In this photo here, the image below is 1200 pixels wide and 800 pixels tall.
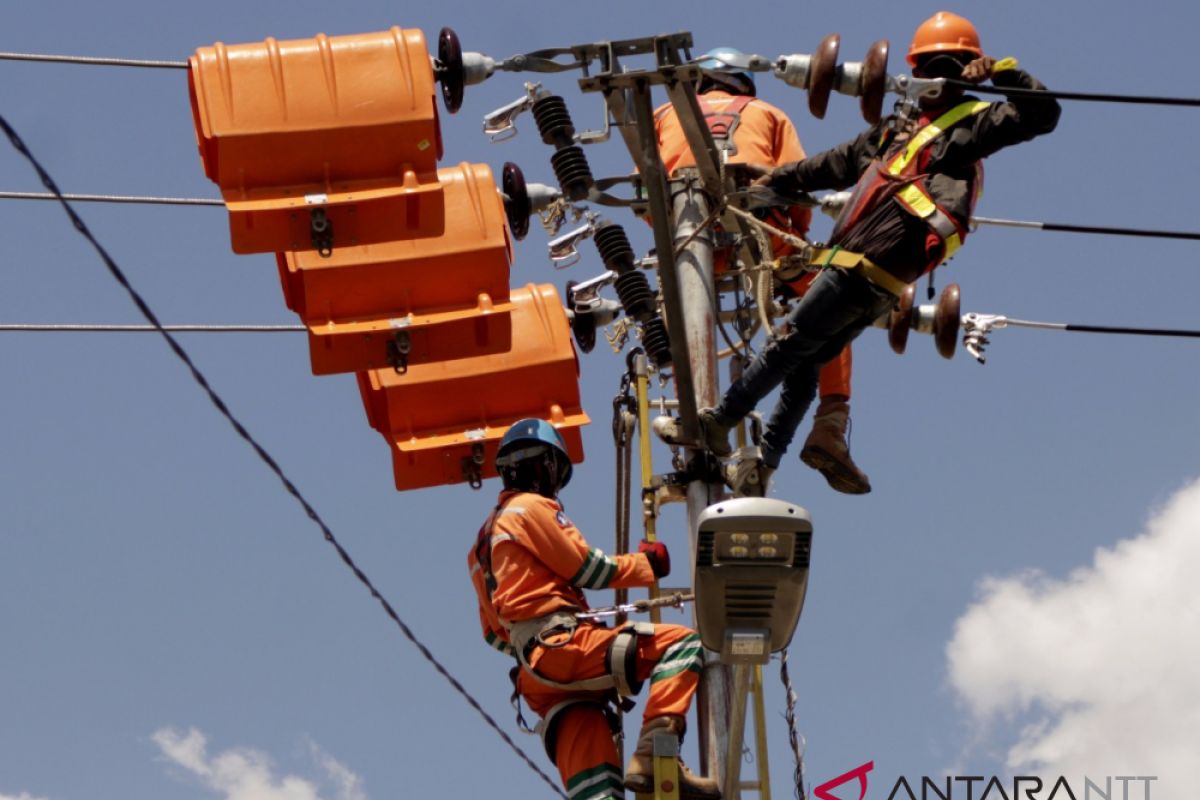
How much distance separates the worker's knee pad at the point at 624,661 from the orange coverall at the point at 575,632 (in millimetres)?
27

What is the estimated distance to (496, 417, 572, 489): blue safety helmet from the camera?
10141 millimetres

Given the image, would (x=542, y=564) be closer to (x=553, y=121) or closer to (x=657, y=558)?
(x=657, y=558)

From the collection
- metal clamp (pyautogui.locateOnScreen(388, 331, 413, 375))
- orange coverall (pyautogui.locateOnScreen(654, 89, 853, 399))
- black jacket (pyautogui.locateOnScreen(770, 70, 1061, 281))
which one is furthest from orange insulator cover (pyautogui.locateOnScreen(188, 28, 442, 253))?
black jacket (pyautogui.locateOnScreen(770, 70, 1061, 281))

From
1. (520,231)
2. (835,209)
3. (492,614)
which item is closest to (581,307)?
(520,231)

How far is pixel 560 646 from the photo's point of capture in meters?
9.65

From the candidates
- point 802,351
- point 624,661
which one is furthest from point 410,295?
point 624,661

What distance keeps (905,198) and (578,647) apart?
2254 mm

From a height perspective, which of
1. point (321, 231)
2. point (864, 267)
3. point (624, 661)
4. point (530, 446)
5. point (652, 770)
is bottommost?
point (652, 770)

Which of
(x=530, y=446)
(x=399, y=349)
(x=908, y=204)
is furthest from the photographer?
(x=399, y=349)

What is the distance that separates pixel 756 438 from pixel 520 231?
1699mm

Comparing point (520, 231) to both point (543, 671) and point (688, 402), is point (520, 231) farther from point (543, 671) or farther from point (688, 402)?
point (543, 671)

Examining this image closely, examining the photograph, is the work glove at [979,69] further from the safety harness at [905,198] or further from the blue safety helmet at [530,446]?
the blue safety helmet at [530,446]

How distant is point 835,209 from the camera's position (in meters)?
11.1

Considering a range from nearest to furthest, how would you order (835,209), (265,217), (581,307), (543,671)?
(543,671) < (265,217) < (835,209) < (581,307)
